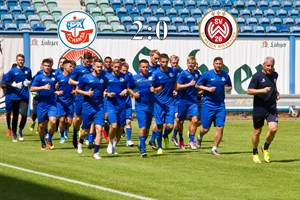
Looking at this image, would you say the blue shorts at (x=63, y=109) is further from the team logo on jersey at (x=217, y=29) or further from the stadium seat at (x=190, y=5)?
the stadium seat at (x=190, y=5)

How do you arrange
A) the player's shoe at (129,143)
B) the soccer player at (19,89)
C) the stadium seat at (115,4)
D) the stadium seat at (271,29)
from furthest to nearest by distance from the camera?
1. the stadium seat at (115,4)
2. the stadium seat at (271,29)
3. the soccer player at (19,89)
4. the player's shoe at (129,143)

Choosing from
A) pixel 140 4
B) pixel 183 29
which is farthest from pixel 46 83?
pixel 140 4

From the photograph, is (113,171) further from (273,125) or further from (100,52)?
(100,52)

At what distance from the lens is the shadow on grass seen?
44.6ft

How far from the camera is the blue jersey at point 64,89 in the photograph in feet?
78.8

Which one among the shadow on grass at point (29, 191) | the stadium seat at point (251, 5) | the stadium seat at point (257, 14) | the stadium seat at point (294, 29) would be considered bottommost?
the shadow on grass at point (29, 191)

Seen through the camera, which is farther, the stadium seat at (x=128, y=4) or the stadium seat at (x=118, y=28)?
the stadium seat at (x=128, y=4)

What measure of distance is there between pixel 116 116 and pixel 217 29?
15313 millimetres

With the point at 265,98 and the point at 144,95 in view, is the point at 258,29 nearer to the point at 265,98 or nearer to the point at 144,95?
the point at 144,95

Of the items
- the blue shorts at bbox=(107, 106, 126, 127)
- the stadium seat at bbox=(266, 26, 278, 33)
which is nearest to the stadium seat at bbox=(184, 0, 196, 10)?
the stadium seat at bbox=(266, 26, 278, 33)

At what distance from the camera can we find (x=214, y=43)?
35750 millimetres

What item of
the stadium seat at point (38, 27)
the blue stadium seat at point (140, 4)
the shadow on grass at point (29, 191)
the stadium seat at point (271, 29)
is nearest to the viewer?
the shadow on grass at point (29, 191)

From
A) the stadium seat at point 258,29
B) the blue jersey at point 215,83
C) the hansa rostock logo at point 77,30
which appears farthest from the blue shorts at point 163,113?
the stadium seat at point 258,29

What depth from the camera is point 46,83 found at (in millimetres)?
22250
